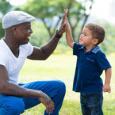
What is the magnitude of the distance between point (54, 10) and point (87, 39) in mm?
40413

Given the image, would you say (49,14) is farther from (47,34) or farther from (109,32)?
(109,32)

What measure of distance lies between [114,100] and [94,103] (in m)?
2.93

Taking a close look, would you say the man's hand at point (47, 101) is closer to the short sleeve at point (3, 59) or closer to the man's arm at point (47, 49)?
the short sleeve at point (3, 59)

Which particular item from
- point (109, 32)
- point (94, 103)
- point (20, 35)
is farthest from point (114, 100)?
point (109, 32)

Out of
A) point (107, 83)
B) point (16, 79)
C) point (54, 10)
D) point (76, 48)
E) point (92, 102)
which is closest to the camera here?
point (16, 79)

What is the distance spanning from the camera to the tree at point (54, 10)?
44.5 m

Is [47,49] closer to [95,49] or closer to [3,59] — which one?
[95,49]

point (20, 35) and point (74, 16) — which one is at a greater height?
point (20, 35)

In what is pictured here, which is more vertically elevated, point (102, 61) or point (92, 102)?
point (102, 61)

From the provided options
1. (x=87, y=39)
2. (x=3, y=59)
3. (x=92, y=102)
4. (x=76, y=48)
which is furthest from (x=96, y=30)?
(x=3, y=59)

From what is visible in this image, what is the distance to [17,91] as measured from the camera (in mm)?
5195

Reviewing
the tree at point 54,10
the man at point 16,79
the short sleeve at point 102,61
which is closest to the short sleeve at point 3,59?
the man at point 16,79

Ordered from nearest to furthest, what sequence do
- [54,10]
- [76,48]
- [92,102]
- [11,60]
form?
[11,60]
[92,102]
[76,48]
[54,10]

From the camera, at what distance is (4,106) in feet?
17.1
